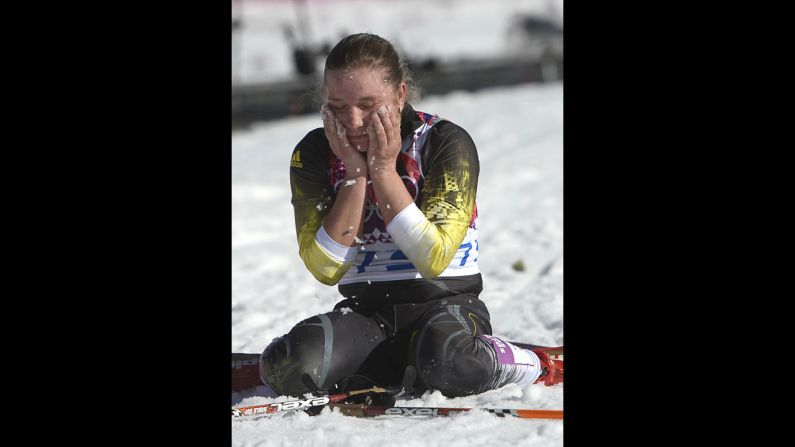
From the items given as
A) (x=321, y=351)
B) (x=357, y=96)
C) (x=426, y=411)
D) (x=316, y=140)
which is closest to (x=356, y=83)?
(x=357, y=96)

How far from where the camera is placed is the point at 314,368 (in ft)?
10.4

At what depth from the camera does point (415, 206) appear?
9.75ft

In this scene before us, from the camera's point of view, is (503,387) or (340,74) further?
(503,387)

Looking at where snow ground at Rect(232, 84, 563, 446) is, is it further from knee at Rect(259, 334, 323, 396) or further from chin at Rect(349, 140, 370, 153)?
chin at Rect(349, 140, 370, 153)

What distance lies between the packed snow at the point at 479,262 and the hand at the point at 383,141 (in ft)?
1.18

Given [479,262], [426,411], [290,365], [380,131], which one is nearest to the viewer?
[380,131]

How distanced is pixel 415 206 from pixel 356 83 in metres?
0.45

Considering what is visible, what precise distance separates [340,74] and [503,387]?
1295 mm

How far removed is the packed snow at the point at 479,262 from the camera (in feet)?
9.58

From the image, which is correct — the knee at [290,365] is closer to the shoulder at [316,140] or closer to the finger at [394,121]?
the shoulder at [316,140]

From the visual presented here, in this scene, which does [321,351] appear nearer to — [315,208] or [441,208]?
[315,208]

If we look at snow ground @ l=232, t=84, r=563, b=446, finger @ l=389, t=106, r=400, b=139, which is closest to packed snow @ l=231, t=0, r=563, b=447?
snow ground @ l=232, t=84, r=563, b=446

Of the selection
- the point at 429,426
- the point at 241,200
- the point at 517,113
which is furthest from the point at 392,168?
the point at 517,113
